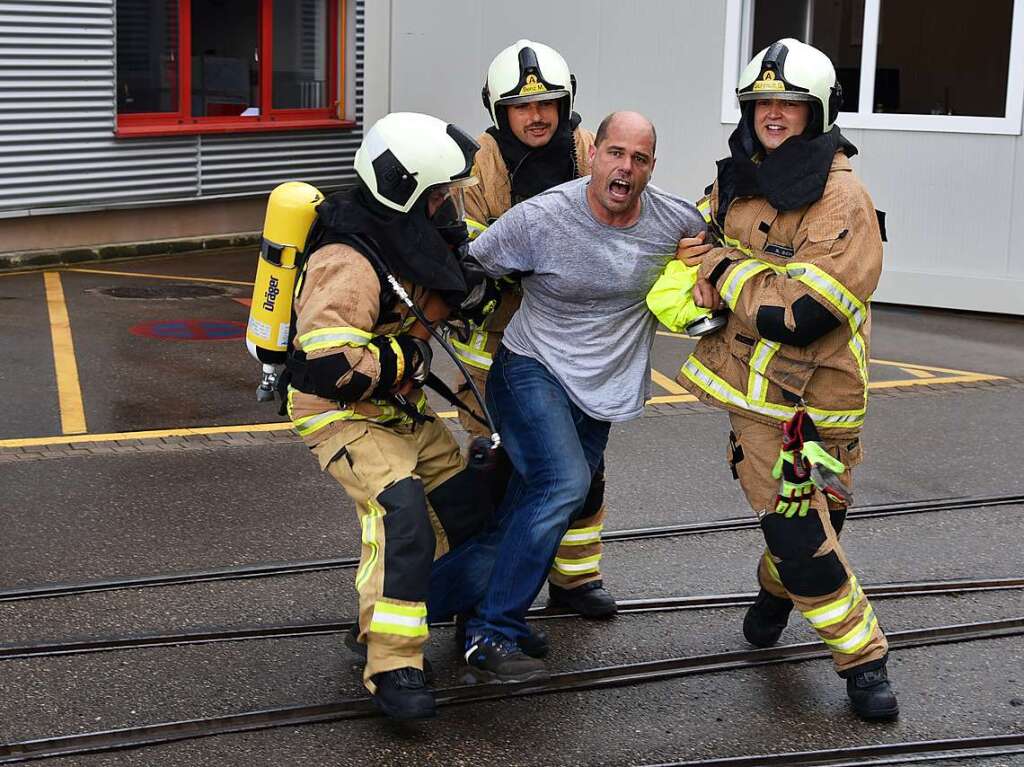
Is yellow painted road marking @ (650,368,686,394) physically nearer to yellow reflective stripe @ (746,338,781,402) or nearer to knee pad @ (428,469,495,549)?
knee pad @ (428,469,495,549)

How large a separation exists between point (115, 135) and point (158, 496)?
8.27m

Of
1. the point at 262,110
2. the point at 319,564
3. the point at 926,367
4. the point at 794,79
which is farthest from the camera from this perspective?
the point at 262,110

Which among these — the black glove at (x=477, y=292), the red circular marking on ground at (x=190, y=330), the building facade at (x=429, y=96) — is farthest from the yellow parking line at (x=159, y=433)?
the building facade at (x=429, y=96)

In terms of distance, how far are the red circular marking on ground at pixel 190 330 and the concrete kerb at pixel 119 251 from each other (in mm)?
3000

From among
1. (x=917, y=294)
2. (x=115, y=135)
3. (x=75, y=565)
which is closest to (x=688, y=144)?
(x=917, y=294)

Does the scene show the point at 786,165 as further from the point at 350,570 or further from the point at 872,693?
the point at 350,570

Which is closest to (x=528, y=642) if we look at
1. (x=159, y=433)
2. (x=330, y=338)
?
(x=330, y=338)

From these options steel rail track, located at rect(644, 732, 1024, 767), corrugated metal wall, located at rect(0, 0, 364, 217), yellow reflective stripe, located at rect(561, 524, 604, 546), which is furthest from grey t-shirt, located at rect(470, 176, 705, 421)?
corrugated metal wall, located at rect(0, 0, 364, 217)

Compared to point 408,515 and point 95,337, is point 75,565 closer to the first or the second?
point 408,515

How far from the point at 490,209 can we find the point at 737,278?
109 centimetres

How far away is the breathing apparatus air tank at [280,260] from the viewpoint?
180 inches

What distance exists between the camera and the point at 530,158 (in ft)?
17.5

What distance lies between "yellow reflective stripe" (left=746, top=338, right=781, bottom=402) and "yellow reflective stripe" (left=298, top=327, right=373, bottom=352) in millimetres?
1245

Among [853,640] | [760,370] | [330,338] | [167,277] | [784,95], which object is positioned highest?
[784,95]
